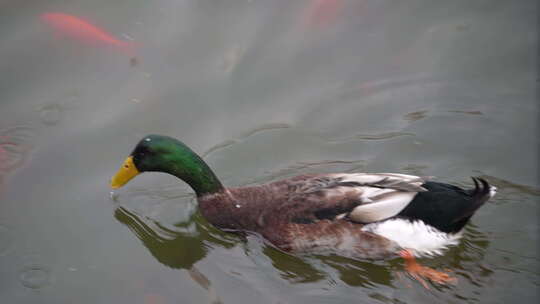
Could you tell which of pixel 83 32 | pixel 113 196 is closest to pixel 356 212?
pixel 113 196

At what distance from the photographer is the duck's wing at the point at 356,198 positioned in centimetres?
470

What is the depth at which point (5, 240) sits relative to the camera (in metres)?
5.02

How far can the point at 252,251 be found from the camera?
5.00 meters

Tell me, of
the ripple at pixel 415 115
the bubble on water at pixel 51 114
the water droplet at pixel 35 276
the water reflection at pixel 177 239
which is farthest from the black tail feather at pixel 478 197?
the bubble on water at pixel 51 114

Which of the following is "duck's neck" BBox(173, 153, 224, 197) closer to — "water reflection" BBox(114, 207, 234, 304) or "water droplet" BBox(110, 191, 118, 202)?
"water reflection" BBox(114, 207, 234, 304)

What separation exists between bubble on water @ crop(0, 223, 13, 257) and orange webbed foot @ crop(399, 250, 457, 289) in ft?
9.53

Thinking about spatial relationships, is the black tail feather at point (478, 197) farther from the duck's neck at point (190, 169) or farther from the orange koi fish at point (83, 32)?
the orange koi fish at point (83, 32)

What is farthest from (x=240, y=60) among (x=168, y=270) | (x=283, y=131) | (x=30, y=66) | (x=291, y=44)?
(x=168, y=270)

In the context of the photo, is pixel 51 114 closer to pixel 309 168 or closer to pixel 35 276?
pixel 35 276

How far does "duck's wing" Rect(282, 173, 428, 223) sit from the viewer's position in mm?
Answer: 4703

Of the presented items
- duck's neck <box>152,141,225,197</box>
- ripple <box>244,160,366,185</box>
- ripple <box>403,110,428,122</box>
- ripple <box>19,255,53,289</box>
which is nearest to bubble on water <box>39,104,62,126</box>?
duck's neck <box>152,141,225,197</box>

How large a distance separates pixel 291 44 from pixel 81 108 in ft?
6.94

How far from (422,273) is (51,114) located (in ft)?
11.5

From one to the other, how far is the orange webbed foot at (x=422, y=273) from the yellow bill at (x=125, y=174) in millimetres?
2116
